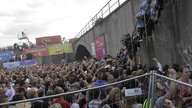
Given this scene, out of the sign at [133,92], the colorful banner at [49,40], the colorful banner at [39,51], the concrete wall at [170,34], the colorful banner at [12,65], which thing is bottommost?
the sign at [133,92]

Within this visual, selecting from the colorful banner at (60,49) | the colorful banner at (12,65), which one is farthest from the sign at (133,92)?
the colorful banner at (60,49)

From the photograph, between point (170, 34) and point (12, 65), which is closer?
point (170, 34)

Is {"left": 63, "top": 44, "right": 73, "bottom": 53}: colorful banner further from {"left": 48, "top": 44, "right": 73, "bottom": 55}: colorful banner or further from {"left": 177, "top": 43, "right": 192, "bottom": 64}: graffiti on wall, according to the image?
{"left": 177, "top": 43, "right": 192, "bottom": 64}: graffiti on wall

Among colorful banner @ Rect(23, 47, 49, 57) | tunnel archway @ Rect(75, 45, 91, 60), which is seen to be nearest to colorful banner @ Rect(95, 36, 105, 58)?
tunnel archway @ Rect(75, 45, 91, 60)

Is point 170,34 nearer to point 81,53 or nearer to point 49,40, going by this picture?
point 81,53

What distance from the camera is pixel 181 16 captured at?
42.3 feet

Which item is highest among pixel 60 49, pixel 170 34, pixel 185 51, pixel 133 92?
pixel 60 49

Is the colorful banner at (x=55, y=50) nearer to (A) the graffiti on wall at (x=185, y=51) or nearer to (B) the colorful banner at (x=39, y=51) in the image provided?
(B) the colorful banner at (x=39, y=51)

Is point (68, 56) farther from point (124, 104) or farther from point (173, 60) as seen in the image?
point (124, 104)

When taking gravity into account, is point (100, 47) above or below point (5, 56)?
below

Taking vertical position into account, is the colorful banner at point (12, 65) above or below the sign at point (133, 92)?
A: above

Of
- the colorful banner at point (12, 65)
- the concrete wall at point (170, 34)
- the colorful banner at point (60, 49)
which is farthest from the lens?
the colorful banner at point (60, 49)

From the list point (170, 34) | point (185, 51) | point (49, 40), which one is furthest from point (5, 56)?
point (185, 51)

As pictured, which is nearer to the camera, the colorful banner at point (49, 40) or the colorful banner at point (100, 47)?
the colorful banner at point (100, 47)
